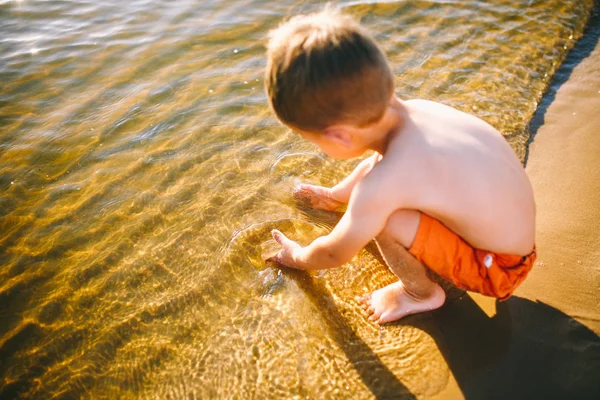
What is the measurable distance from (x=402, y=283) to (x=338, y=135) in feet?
2.99

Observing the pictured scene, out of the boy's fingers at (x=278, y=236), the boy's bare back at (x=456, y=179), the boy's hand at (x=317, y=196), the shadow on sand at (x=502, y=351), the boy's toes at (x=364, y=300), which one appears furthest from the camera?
the boy's hand at (x=317, y=196)

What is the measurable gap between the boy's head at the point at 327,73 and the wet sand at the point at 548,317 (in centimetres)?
120

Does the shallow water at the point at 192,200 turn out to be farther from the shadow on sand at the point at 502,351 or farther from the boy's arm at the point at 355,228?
the boy's arm at the point at 355,228

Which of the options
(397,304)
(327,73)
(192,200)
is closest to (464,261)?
(397,304)

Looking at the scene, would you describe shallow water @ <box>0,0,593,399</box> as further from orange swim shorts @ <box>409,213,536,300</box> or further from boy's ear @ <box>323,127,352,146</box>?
boy's ear @ <box>323,127,352,146</box>

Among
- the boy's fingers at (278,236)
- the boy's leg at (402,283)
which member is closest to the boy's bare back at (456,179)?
the boy's leg at (402,283)

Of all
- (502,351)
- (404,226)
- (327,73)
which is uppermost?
(327,73)

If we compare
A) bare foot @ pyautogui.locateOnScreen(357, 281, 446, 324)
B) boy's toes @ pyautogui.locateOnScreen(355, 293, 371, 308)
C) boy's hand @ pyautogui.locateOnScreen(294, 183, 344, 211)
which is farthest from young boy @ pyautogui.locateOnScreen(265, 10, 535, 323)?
boy's hand @ pyautogui.locateOnScreen(294, 183, 344, 211)

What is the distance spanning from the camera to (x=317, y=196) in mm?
2727

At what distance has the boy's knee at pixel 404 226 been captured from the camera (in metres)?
1.78

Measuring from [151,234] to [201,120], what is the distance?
4.28 ft

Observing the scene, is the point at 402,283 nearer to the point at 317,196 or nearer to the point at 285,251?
the point at 285,251

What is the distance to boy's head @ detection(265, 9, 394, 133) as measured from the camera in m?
1.53

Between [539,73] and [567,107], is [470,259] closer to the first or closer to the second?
[567,107]
